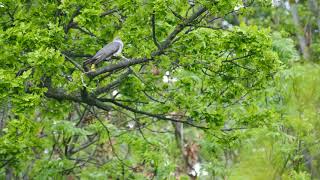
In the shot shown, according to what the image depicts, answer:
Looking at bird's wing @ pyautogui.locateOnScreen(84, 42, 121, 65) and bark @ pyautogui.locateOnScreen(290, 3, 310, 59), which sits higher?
bark @ pyautogui.locateOnScreen(290, 3, 310, 59)

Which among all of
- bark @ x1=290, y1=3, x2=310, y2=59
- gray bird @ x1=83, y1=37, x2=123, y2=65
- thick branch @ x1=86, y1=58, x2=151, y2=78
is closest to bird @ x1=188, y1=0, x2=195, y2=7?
thick branch @ x1=86, y1=58, x2=151, y2=78

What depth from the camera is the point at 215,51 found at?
450 inches

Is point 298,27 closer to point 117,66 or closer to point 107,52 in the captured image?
point 107,52

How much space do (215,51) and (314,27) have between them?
11.1 m

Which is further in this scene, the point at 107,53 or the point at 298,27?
the point at 298,27

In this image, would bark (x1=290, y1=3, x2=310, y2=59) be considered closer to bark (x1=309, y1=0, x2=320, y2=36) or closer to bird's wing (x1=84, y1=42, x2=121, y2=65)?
bark (x1=309, y1=0, x2=320, y2=36)

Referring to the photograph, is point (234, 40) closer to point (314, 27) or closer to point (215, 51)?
point (215, 51)

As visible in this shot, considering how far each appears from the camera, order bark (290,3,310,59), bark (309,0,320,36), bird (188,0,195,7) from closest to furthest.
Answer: bird (188,0,195,7), bark (309,0,320,36), bark (290,3,310,59)

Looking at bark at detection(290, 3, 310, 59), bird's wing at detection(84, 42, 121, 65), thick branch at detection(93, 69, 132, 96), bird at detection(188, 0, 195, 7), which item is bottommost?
thick branch at detection(93, 69, 132, 96)

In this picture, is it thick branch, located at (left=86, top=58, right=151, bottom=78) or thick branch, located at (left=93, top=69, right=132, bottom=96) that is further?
thick branch, located at (left=93, top=69, right=132, bottom=96)

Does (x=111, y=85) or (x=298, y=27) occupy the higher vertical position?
(x=298, y=27)

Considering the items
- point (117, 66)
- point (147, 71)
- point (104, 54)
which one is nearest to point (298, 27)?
point (147, 71)

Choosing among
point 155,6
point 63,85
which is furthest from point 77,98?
point 155,6

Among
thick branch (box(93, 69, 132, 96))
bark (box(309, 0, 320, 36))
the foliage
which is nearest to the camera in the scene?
the foliage
